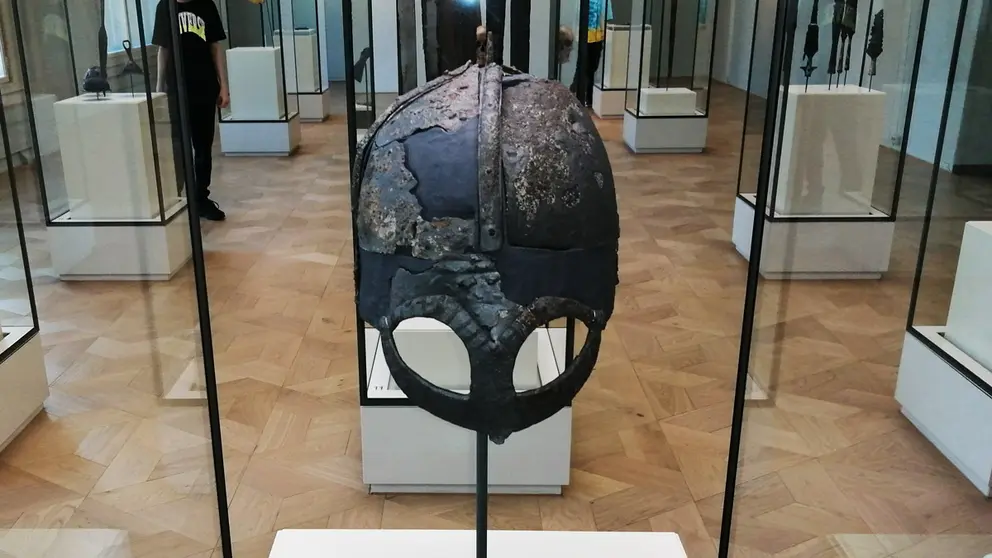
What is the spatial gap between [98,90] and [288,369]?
161cm

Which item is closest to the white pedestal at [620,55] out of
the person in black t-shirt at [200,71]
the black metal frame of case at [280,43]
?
the black metal frame of case at [280,43]

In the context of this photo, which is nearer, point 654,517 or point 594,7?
point 654,517

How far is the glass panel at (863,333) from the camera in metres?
2.35

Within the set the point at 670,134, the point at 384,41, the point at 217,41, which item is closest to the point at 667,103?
the point at 670,134

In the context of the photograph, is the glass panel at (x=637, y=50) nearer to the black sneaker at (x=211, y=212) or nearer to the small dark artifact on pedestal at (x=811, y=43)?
the small dark artifact on pedestal at (x=811, y=43)

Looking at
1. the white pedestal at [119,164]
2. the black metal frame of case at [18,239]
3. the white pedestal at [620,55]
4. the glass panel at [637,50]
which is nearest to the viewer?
the black metal frame of case at [18,239]

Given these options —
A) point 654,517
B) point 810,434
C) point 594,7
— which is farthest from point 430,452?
point 594,7

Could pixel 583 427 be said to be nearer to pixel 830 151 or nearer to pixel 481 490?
pixel 481 490

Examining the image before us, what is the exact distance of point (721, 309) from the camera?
12.9 feet

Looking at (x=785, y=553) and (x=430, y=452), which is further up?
(x=430, y=452)

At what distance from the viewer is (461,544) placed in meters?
1.79

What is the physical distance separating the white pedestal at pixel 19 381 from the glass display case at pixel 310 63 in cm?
607

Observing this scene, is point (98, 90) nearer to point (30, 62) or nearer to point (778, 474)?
point (30, 62)

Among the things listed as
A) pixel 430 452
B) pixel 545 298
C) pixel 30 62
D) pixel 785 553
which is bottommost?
pixel 785 553
